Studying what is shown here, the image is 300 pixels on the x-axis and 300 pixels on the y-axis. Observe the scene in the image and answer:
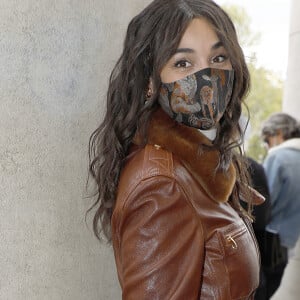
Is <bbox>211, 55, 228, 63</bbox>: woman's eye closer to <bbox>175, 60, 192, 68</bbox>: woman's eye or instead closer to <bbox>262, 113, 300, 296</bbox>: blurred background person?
<bbox>175, 60, 192, 68</bbox>: woman's eye

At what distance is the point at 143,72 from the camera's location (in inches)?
50.0

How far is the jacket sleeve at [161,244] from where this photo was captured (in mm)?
1048

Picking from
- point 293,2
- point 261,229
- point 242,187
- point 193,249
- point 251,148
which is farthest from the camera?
point 251,148

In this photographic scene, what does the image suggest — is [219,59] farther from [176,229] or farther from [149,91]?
[176,229]

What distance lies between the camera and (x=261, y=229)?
2.76 m

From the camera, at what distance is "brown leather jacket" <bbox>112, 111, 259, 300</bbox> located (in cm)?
106

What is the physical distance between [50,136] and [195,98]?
0.43 metres

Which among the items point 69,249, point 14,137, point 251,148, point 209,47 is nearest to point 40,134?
point 14,137

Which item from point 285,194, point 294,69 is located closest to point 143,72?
point 285,194

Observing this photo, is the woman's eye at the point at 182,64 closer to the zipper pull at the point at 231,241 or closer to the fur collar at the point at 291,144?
the zipper pull at the point at 231,241

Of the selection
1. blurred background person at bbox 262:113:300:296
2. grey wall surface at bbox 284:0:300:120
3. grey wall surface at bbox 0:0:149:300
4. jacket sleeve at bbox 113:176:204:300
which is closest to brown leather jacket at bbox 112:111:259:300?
jacket sleeve at bbox 113:176:204:300

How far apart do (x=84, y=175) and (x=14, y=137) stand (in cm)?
34

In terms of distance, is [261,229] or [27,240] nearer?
[27,240]

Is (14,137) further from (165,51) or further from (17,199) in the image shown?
(165,51)
